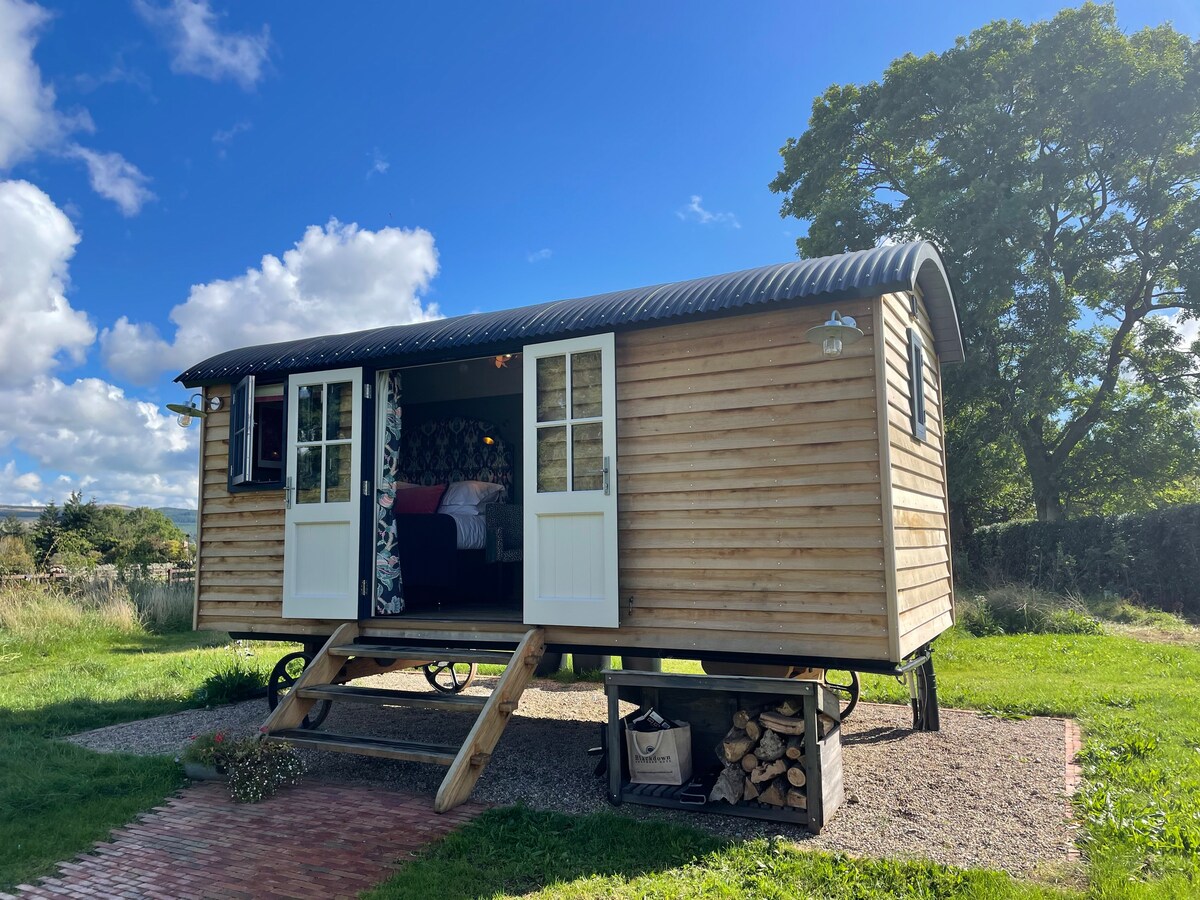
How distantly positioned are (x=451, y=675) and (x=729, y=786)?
16.0 feet

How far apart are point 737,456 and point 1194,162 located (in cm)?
1484

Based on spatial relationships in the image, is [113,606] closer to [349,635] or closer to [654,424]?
[349,635]

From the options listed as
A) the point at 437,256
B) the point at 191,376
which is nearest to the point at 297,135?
the point at 437,256

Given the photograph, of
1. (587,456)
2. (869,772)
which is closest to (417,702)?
(587,456)

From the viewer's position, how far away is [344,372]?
228 inches

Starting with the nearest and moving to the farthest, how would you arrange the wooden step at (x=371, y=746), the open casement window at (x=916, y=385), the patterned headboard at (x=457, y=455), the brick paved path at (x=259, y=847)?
1. the brick paved path at (x=259, y=847)
2. the wooden step at (x=371, y=746)
3. the open casement window at (x=916, y=385)
4. the patterned headboard at (x=457, y=455)

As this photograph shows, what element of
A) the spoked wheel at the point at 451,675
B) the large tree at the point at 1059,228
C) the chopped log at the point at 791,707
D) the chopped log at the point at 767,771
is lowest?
the spoked wheel at the point at 451,675

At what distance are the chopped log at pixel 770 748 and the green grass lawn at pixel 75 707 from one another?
332cm

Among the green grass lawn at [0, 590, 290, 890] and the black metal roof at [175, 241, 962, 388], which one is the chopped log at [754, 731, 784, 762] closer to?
the black metal roof at [175, 241, 962, 388]

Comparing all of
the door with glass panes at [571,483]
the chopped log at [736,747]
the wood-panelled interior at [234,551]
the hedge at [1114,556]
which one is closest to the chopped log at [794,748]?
the chopped log at [736,747]

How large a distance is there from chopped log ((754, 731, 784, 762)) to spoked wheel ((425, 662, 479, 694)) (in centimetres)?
404

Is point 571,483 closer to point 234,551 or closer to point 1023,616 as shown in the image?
point 234,551

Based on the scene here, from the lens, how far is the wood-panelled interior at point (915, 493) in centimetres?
434

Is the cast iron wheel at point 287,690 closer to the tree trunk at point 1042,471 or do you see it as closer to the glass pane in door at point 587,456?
the glass pane in door at point 587,456
